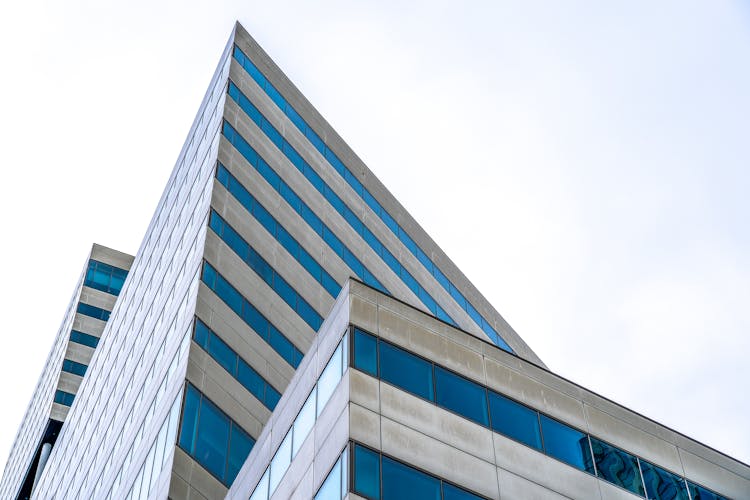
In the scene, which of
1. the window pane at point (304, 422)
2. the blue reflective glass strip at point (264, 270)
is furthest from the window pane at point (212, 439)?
the blue reflective glass strip at point (264, 270)

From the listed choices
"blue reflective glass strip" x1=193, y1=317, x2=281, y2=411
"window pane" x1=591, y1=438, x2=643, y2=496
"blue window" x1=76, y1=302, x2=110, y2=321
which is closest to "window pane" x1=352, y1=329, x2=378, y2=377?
"window pane" x1=591, y1=438, x2=643, y2=496

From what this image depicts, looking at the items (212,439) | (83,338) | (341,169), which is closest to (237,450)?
(212,439)

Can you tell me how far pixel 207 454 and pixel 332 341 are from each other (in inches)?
477

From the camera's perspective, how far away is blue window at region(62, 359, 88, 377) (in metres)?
112

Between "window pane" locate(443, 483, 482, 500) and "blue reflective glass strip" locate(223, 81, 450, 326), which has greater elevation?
"blue reflective glass strip" locate(223, 81, 450, 326)

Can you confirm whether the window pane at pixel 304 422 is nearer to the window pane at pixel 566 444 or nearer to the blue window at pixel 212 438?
the window pane at pixel 566 444

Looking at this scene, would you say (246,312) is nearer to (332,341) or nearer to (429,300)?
(332,341)

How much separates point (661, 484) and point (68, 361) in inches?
3514

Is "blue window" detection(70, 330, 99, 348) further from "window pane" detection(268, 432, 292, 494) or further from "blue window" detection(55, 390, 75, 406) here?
"window pane" detection(268, 432, 292, 494)

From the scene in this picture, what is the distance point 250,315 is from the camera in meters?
49.9

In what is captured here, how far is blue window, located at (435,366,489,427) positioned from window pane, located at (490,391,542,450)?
383mm

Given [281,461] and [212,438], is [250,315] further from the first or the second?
[281,461]

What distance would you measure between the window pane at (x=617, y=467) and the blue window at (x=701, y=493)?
2.43 m

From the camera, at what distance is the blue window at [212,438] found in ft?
137
